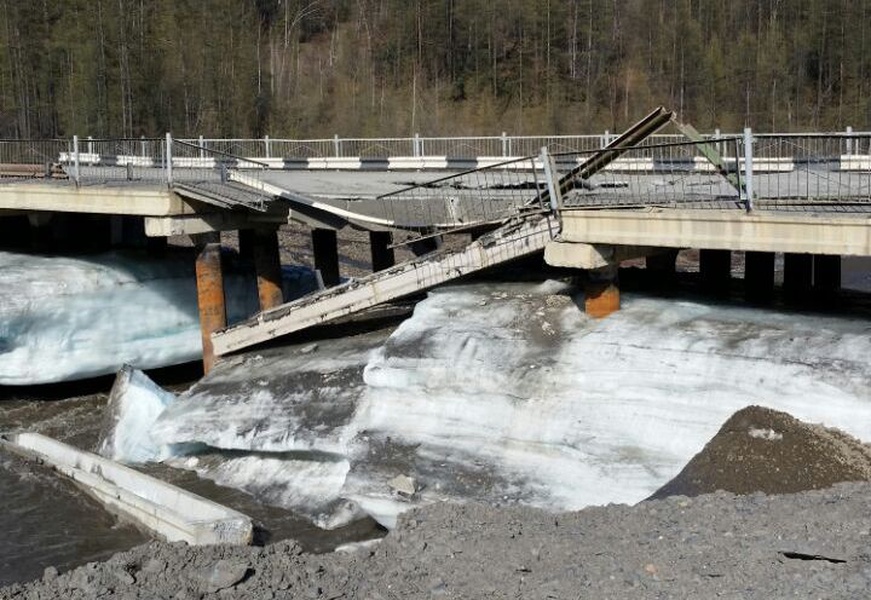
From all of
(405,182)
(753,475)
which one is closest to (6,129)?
(405,182)

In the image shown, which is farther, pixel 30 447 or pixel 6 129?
pixel 6 129

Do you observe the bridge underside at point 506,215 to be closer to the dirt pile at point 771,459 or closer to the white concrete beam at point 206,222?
the white concrete beam at point 206,222

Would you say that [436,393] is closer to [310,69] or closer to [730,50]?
[730,50]

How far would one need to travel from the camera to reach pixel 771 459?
1028 centimetres

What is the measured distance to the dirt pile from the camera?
10.0 m

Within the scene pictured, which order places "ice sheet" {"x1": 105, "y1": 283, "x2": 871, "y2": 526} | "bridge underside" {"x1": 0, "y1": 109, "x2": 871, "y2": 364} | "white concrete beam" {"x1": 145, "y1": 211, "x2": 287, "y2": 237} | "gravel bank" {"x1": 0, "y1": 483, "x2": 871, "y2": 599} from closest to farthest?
"gravel bank" {"x1": 0, "y1": 483, "x2": 871, "y2": 599} < "ice sheet" {"x1": 105, "y1": 283, "x2": 871, "y2": 526} < "bridge underside" {"x1": 0, "y1": 109, "x2": 871, "y2": 364} < "white concrete beam" {"x1": 145, "y1": 211, "x2": 287, "y2": 237}

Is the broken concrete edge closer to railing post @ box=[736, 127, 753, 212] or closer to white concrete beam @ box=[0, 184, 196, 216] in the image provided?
white concrete beam @ box=[0, 184, 196, 216]

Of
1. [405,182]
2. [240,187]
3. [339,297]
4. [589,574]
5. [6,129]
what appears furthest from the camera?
[6,129]

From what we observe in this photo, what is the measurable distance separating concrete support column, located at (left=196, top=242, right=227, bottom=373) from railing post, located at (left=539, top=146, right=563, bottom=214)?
25.3 ft

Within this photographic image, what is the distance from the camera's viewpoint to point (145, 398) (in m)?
16.9

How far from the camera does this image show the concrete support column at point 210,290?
1922 centimetres

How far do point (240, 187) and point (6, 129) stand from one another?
3852cm

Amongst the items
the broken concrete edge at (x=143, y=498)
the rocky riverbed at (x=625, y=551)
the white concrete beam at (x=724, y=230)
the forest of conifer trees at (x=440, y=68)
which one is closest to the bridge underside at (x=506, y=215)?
the white concrete beam at (x=724, y=230)

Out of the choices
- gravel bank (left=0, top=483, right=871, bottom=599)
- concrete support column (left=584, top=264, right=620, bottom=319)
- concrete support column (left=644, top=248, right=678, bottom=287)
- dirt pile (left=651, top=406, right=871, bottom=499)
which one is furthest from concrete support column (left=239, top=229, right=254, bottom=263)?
dirt pile (left=651, top=406, right=871, bottom=499)
